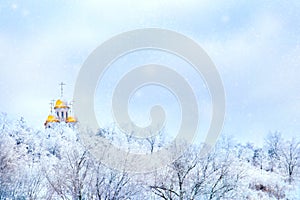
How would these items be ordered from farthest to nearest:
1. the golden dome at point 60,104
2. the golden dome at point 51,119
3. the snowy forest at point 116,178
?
the golden dome at point 60,104
the golden dome at point 51,119
the snowy forest at point 116,178

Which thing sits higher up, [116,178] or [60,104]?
[60,104]

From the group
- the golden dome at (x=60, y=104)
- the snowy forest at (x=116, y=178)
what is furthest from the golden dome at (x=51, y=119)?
the snowy forest at (x=116, y=178)

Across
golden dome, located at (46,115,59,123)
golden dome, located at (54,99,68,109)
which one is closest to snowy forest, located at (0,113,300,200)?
golden dome, located at (46,115,59,123)

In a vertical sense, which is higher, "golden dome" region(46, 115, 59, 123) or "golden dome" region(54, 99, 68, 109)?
"golden dome" region(54, 99, 68, 109)

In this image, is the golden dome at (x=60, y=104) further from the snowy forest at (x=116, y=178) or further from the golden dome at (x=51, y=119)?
the snowy forest at (x=116, y=178)

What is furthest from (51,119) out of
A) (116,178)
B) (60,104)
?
(116,178)

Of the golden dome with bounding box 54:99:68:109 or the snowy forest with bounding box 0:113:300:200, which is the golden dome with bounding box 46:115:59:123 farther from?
the snowy forest with bounding box 0:113:300:200

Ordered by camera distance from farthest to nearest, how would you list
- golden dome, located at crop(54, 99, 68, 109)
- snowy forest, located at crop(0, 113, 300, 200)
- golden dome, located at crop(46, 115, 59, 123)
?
golden dome, located at crop(54, 99, 68, 109) → golden dome, located at crop(46, 115, 59, 123) → snowy forest, located at crop(0, 113, 300, 200)

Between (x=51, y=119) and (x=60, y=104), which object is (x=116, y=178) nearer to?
(x=51, y=119)

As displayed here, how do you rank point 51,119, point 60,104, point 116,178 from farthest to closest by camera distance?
point 60,104, point 51,119, point 116,178

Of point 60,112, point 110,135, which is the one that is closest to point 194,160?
point 110,135

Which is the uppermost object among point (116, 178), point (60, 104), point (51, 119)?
point (60, 104)

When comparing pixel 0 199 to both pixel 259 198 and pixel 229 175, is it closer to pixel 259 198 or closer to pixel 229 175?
pixel 229 175

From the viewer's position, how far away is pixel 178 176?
24.7 meters
